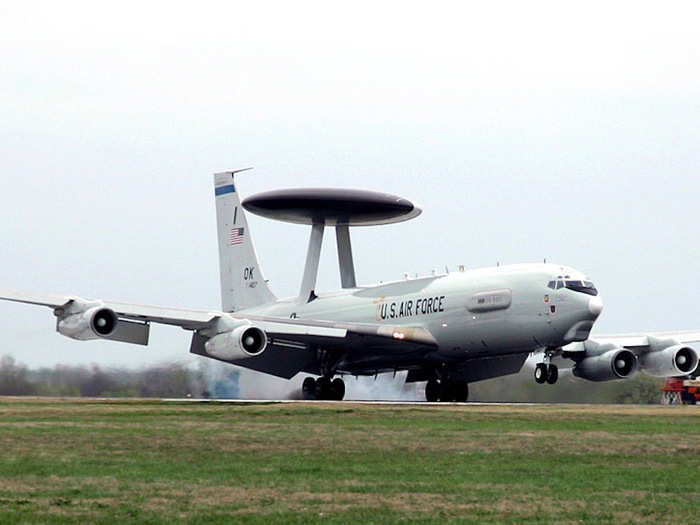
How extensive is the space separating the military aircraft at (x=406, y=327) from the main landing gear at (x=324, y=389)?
5 centimetres

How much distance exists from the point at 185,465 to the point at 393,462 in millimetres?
3273

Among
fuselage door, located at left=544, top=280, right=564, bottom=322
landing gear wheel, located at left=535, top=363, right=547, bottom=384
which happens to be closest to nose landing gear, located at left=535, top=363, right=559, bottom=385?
landing gear wheel, located at left=535, top=363, right=547, bottom=384

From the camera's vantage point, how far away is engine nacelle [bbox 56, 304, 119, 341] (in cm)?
4384

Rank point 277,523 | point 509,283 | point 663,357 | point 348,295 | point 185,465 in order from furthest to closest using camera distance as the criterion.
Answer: point 348,295
point 663,357
point 509,283
point 185,465
point 277,523

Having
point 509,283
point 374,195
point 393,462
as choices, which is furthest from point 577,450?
point 374,195

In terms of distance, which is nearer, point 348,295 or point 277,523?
point 277,523

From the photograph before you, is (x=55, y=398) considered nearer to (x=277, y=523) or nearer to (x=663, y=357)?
(x=663, y=357)

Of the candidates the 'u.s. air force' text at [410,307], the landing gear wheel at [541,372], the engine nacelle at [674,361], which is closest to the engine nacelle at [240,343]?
the 'u.s. air force' text at [410,307]

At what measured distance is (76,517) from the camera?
13.4m

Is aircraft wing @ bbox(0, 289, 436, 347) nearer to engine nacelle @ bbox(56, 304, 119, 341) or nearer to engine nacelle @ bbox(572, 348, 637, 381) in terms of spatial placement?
engine nacelle @ bbox(56, 304, 119, 341)

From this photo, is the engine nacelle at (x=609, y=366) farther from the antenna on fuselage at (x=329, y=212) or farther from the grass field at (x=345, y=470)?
the grass field at (x=345, y=470)

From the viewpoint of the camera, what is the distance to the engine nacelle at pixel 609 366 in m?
49.2

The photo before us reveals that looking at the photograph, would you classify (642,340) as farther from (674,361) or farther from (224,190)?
(224,190)

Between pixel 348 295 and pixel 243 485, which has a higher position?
pixel 348 295
